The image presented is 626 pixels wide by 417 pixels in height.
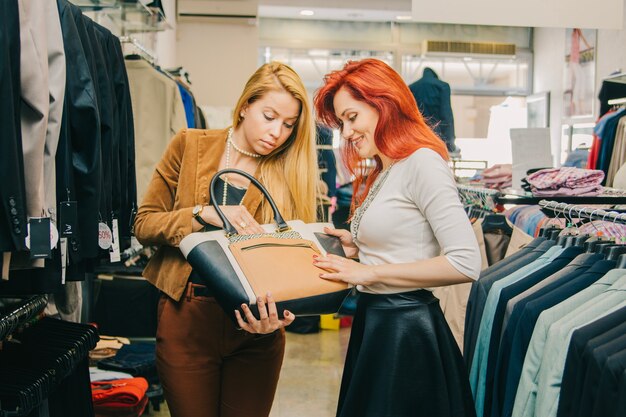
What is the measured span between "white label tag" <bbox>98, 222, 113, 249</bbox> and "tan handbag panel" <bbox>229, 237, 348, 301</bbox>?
2.16 ft

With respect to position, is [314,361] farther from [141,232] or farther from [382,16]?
[382,16]

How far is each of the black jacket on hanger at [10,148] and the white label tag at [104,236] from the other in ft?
1.96

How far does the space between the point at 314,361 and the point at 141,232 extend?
2.98 m

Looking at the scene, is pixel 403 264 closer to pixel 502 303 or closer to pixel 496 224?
pixel 502 303

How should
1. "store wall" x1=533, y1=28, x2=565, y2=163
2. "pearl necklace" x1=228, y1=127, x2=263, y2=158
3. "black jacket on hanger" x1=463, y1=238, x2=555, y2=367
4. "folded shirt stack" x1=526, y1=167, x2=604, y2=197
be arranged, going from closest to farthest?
"pearl necklace" x1=228, y1=127, x2=263, y2=158 → "black jacket on hanger" x1=463, y1=238, x2=555, y2=367 → "folded shirt stack" x1=526, y1=167, x2=604, y2=197 → "store wall" x1=533, y1=28, x2=565, y2=163

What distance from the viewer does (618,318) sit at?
5.21 feet

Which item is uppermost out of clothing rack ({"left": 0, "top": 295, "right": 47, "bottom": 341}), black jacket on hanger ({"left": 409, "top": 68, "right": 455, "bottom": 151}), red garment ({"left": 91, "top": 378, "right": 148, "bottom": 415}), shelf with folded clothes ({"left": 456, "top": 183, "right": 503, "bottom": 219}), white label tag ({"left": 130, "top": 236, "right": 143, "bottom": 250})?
black jacket on hanger ({"left": 409, "top": 68, "right": 455, "bottom": 151})

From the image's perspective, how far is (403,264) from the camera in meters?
1.58

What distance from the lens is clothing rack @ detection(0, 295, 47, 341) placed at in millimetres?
1724

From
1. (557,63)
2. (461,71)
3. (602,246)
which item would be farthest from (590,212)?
(461,71)

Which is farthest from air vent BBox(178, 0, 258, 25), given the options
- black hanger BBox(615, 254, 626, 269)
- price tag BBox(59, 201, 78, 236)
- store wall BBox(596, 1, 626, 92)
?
black hanger BBox(615, 254, 626, 269)

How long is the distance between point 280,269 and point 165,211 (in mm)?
548

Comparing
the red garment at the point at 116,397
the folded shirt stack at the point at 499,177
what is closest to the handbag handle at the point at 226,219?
the red garment at the point at 116,397

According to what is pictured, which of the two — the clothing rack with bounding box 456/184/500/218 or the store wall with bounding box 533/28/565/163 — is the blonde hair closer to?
the clothing rack with bounding box 456/184/500/218
